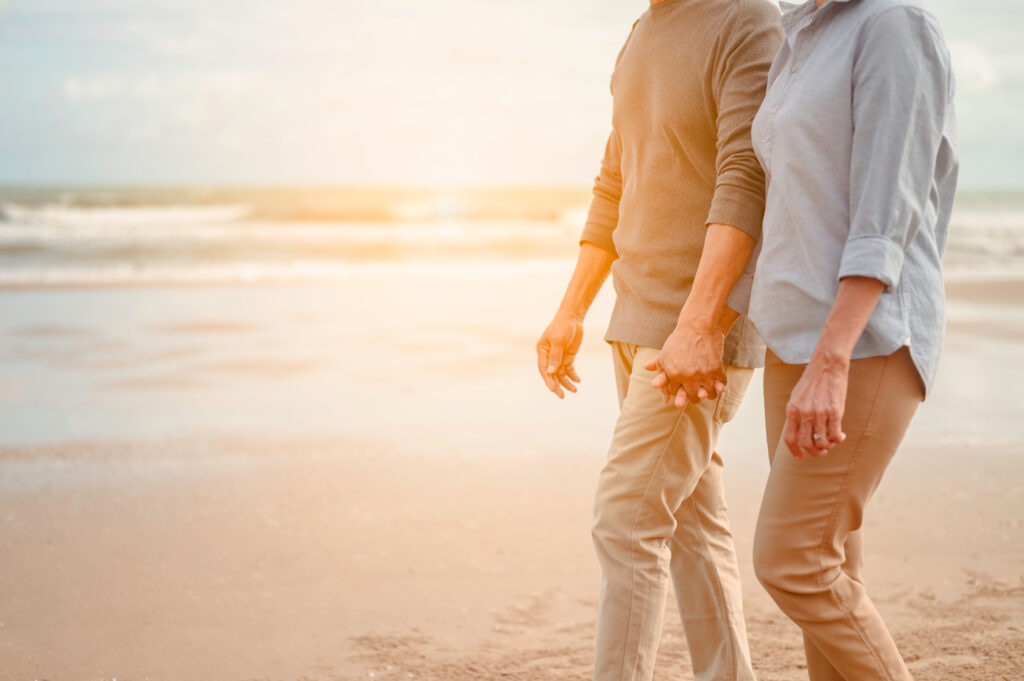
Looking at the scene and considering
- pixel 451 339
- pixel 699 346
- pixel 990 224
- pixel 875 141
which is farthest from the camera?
pixel 990 224

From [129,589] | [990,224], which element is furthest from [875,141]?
[990,224]

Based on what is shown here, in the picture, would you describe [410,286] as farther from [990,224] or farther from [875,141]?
[990,224]

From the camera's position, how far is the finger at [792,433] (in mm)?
1752

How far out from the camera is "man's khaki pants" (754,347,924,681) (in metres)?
1.78

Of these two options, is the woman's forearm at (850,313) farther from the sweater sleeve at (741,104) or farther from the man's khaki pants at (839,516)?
the sweater sleeve at (741,104)

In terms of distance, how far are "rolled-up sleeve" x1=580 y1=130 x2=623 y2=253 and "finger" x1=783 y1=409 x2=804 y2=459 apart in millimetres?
982

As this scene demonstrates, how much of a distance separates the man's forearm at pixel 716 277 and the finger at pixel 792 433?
0.36 meters

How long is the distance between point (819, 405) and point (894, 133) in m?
0.48

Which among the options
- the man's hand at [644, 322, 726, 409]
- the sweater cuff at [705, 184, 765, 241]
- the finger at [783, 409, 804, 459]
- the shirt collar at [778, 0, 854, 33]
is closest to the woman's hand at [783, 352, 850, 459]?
the finger at [783, 409, 804, 459]

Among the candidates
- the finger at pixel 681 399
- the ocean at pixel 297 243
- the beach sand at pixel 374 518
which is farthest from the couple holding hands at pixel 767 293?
the ocean at pixel 297 243

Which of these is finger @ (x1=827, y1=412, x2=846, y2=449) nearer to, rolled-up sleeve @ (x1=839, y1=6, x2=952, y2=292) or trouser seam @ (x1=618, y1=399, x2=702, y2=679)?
rolled-up sleeve @ (x1=839, y1=6, x2=952, y2=292)

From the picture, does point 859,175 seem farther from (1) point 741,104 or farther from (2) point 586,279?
(2) point 586,279

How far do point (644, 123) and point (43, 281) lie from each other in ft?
45.6

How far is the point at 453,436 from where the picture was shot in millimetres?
5676
